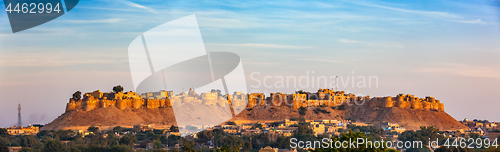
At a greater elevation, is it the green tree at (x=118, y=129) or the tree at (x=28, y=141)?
the green tree at (x=118, y=129)

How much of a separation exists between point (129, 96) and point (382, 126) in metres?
38.5

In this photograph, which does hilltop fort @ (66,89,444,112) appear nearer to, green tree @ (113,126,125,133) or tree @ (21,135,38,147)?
green tree @ (113,126,125,133)

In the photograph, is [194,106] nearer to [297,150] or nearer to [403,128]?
[403,128]

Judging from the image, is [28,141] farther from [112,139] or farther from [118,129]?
[118,129]

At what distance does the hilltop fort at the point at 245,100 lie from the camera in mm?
116000

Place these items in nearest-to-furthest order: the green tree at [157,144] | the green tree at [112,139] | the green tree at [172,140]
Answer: the green tree at [157,144] < the green tree at [112,139] < the green tree at [172,140]

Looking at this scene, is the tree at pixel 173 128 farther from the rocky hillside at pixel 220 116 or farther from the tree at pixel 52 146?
the tree at pixel 52 146

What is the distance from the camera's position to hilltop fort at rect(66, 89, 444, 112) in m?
116

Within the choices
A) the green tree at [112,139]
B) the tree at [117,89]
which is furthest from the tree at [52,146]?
the tree at [117,89]

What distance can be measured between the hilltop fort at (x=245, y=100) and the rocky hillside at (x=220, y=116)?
94cm

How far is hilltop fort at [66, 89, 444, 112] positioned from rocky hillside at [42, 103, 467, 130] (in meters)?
0.94

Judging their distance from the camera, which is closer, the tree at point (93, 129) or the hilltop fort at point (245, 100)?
the tree at point (93, 129)

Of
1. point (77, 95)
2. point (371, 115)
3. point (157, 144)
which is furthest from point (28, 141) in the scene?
point (371, 115)

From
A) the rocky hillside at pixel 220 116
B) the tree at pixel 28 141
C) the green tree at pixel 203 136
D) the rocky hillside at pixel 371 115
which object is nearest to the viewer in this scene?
the tree at pixel 28 141
